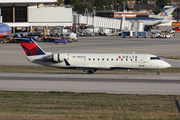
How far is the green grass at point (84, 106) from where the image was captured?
18.3 meters

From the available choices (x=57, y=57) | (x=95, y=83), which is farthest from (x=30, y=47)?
(x=95, y=83)

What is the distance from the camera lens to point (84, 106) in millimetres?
22719

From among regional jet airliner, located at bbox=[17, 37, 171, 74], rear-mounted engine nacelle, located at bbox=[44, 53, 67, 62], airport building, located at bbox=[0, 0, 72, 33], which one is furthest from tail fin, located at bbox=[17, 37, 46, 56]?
airport building, located at bbox=[0, 0, 72, 33]

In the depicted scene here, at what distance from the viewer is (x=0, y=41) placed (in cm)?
9662

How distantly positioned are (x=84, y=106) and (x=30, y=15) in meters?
108

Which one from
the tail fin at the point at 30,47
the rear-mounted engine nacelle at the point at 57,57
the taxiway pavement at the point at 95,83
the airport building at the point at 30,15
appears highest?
the airport building at the point at 30,15

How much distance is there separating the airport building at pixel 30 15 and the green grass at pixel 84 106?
98378mm

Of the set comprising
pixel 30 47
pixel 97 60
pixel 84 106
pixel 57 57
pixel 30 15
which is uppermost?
pixel 30 15

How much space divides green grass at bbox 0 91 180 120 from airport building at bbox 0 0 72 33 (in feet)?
323

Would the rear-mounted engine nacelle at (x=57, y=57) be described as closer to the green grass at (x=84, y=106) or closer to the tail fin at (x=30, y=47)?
the tail fin at (x=30, y=47)

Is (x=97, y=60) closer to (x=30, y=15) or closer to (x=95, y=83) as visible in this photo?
(x=95, y=83)

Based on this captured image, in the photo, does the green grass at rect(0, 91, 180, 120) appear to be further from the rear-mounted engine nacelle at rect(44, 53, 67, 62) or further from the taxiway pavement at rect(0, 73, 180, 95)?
the rear-mounted engine nacelle at rect(44, 53, 67, 62)

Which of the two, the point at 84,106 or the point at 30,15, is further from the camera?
the point at 30,15

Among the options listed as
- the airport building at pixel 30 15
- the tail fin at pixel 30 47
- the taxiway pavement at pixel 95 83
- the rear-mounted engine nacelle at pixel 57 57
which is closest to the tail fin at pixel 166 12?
the airport building at pixel 30 15
